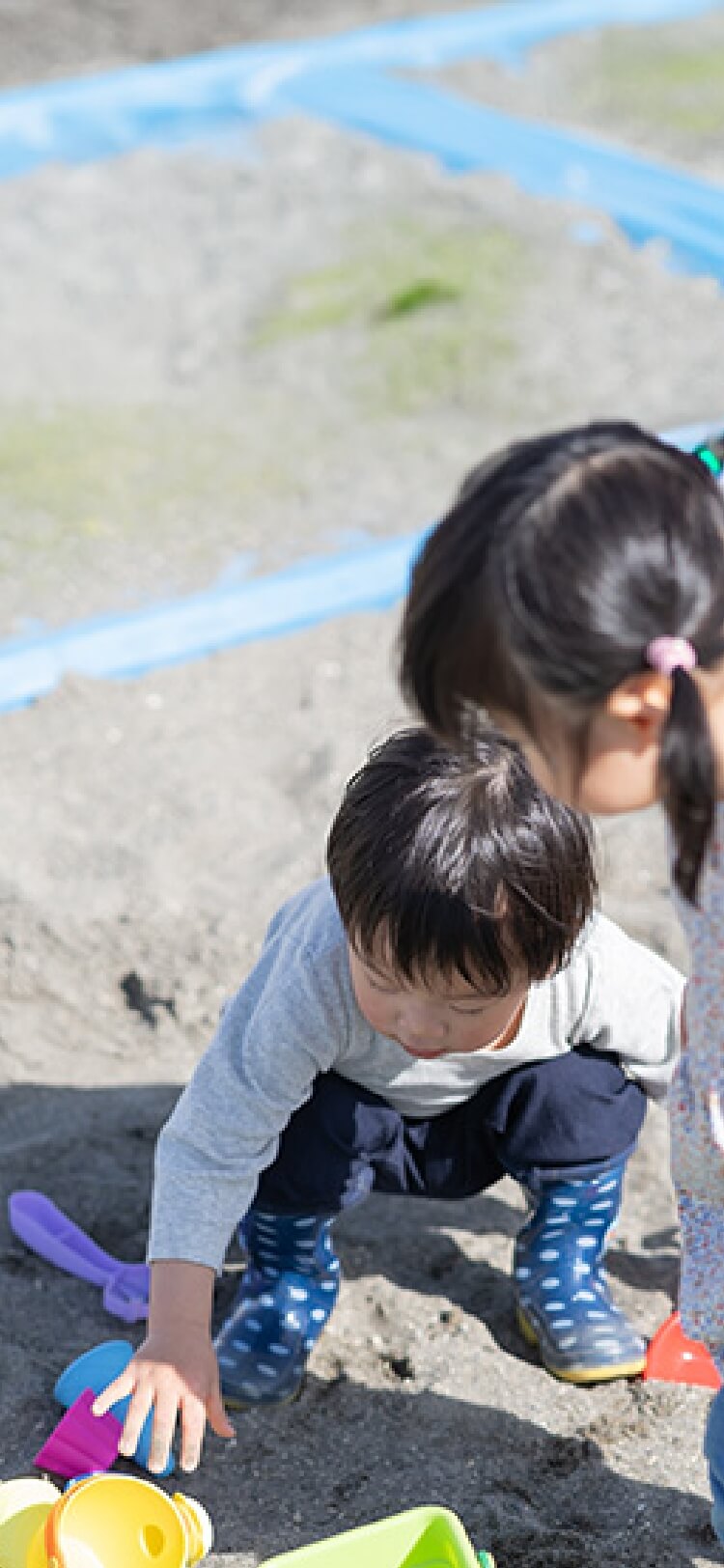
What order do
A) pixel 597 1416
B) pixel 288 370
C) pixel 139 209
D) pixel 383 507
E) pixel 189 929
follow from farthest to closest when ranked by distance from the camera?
pixel 139 209 → pixel 288 370 → pixel 383 507 → pixel 189 929 → pixel 597 1416

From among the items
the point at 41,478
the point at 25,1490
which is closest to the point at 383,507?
the point at 41,478

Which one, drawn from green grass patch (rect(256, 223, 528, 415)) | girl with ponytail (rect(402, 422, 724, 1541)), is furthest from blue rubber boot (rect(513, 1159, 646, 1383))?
green grass patch (rect(256, 223, 528, 415))

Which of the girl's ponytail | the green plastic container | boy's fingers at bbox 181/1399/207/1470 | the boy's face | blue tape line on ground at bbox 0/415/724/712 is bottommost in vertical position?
→ blue tape line on ground at bbox 0/415/724/712

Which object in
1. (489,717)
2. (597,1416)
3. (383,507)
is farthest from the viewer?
(383,507)

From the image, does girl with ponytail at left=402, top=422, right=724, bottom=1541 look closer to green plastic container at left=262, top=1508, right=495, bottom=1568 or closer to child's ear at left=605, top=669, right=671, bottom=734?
child's ear at left=605, top=669, right=671, bottom=734

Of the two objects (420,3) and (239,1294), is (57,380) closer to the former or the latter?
(239,1294)

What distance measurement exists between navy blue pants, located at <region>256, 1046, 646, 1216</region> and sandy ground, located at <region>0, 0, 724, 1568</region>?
164 millimetres

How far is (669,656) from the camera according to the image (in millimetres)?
924

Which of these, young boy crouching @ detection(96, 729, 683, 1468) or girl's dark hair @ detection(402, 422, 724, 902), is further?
young boy crouching @ detection(96, 729, 683, 1468)

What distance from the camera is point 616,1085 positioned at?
5.03ft

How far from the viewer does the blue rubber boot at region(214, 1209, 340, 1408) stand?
1.54m

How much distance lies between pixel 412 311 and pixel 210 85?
1736 mm

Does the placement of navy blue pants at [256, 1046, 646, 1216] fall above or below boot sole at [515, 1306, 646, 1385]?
above

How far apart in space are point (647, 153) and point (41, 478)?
2.16 metres
